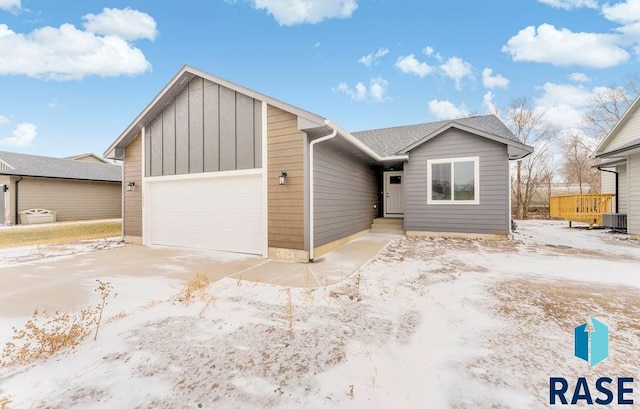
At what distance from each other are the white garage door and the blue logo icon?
17.4 feet

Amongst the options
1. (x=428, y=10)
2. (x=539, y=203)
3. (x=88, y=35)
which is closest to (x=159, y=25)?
(x=88, y=35)

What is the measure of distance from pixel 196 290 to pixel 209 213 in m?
3.54

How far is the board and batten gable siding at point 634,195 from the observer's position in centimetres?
809

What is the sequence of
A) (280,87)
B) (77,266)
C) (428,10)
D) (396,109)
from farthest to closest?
(396,109) < (280,87) < (428,10) < (77,266)

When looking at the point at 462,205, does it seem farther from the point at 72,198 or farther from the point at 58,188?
the point at 58,188

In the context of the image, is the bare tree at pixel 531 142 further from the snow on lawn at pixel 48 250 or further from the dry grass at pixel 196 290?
the snow on lawn at pixel 48 250

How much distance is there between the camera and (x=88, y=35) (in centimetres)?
1054

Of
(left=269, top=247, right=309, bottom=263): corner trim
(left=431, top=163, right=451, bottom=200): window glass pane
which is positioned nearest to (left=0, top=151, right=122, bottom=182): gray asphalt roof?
(left=269, top=247, right=309, bottom=263): corner trim

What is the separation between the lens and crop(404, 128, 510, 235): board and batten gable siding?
25.8 ft

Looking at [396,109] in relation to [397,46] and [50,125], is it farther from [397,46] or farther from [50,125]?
[50,125]

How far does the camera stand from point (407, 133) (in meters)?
11.4

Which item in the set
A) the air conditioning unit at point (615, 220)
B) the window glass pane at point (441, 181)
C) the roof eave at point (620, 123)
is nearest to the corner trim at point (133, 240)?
the window glass pane at point (441, 181)

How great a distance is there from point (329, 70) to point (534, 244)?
1183cm

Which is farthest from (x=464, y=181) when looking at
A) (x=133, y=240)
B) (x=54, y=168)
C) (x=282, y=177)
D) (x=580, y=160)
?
(x=54, y=168)
